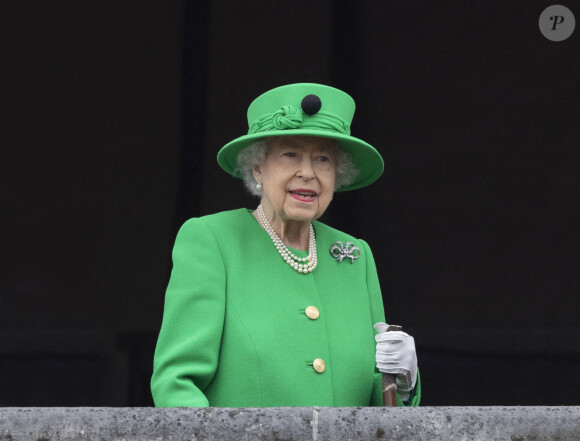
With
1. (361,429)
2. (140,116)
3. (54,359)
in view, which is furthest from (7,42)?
(361,429)

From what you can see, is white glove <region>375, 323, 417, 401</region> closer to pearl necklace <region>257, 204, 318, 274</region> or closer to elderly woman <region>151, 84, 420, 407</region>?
elderly woman <region>151, 84, 420, 407</region>

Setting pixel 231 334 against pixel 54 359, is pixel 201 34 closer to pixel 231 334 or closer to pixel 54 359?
pixel 54 359

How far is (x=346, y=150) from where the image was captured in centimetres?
352

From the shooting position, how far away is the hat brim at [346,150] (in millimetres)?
3316

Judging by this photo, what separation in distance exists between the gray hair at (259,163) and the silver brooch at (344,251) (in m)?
0.16

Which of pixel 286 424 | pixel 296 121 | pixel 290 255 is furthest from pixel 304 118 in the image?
pixel 286 424

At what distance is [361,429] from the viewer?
2551 millimetres

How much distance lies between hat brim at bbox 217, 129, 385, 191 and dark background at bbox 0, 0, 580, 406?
1480mm

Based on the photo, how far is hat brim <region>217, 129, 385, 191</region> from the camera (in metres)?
3.32

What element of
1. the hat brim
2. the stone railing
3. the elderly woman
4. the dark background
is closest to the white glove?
the elderly woman
